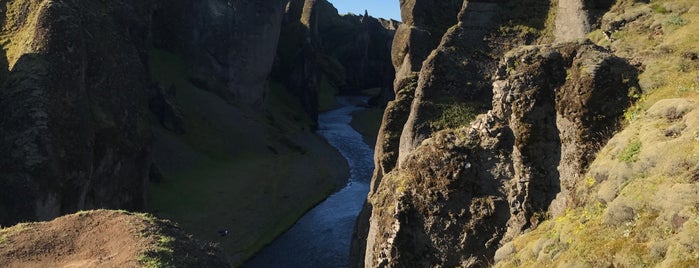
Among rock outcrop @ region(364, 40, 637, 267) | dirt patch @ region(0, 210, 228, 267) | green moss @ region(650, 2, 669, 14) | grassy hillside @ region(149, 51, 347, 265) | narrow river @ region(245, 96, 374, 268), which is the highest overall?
green moss @ region(650, 2, 669, 14)

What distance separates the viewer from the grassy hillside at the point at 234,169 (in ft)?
231

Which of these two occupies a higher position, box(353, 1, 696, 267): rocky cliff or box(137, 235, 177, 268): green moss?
box(353, 1, 696, 267): rocky cliff

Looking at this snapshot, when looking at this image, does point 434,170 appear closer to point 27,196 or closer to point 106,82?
point 27,196

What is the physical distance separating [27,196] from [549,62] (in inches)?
1778

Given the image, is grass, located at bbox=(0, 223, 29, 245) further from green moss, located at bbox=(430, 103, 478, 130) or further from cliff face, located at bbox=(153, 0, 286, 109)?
cliff face, located at bbox=(153, 0, 286, 109)

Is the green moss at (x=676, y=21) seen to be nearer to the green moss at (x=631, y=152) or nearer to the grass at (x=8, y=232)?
the green moss at (x=631, y=152)

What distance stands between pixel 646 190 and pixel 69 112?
5500cm

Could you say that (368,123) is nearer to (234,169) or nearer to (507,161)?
(234,169)

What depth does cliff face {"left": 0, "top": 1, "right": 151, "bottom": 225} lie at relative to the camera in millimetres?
51438

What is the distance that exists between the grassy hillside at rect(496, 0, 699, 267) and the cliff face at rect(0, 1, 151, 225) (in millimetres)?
45285

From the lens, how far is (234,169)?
9581 centimetres

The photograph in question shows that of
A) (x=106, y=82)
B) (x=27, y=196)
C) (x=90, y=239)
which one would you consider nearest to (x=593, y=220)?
(x=90, y=239)

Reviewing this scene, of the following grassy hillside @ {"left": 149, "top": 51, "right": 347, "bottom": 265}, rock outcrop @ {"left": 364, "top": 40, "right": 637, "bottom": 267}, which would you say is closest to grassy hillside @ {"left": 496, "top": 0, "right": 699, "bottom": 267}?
rock outcrop @ {"left": 364, "top": 40, "right": 637, "bottom": 267}

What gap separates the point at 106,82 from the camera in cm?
6531
